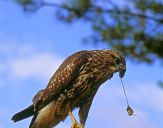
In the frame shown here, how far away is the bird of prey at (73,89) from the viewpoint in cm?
524

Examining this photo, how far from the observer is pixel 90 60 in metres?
5.38

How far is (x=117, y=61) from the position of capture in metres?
5.11

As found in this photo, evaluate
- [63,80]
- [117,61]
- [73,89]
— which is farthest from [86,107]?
[117,61]

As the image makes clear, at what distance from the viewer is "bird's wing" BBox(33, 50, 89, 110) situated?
5352mm

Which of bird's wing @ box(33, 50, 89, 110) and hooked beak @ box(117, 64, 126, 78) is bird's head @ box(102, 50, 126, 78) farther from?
bird's wing @ box(33, 50, 89, 110)

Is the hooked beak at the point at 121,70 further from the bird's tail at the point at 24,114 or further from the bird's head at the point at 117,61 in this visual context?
the bird's tail at the point at 24,114

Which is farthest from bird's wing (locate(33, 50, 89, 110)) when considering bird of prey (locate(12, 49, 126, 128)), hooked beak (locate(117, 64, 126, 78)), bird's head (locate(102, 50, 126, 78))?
hooked beak (locate(117, 64, 126, 78))

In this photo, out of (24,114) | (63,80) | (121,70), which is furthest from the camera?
(63,80)

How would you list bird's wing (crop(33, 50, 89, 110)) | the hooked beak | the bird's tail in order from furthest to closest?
bird's wing (crop(33, 50, 89, 110)) → the bird's tail → the hooked beak

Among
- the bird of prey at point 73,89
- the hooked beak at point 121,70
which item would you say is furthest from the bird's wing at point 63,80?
the hooked beak at point 121,70

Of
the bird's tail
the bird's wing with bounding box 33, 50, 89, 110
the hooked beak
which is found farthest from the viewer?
the bird's wing with bounding box 33, 50, 89, 110

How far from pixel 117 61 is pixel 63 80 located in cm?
49

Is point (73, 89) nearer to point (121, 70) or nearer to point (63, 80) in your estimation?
point (63, 80)

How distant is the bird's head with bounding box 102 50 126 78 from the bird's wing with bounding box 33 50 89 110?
20 centimetres
